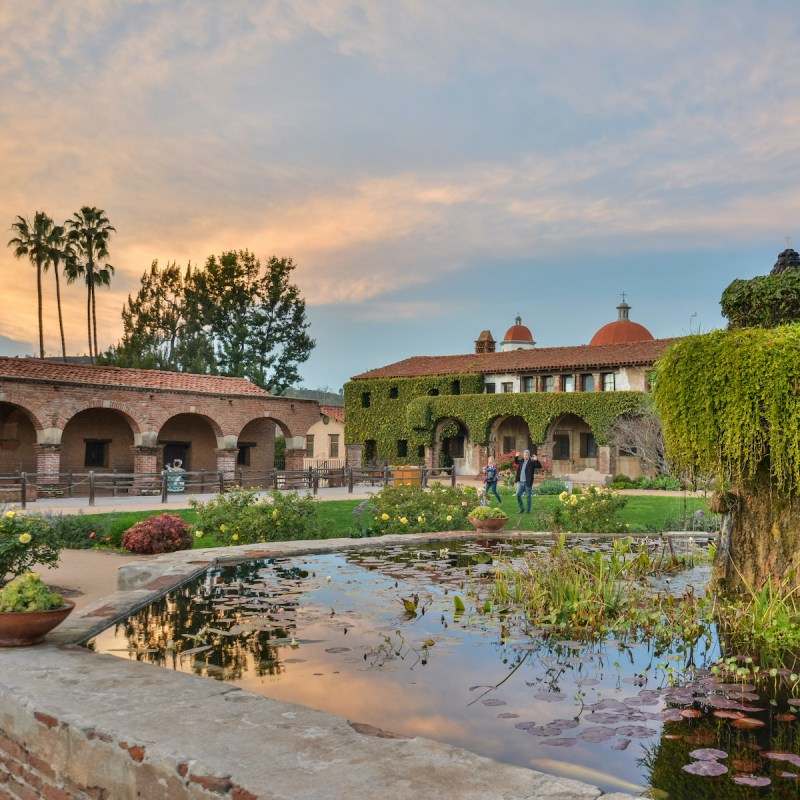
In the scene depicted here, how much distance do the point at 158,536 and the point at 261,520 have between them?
1742 millimetres

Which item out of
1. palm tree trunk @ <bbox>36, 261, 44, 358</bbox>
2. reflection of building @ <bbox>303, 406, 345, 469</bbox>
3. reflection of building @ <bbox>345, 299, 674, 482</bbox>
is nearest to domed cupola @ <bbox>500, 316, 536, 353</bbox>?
reflection of building @ <bbox>345, 299, 674, 482</bbox>

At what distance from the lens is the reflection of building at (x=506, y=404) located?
3803cm

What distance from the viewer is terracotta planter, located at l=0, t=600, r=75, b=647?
500cm

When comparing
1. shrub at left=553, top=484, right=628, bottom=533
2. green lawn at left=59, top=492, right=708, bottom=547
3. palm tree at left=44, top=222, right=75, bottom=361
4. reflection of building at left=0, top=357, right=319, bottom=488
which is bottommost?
green lawn at left=59, top=492, right=708, bottom=547

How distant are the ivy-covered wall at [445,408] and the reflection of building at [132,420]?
9266mm

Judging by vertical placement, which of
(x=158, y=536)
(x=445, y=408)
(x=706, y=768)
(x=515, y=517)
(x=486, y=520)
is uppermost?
(x=445, y=408)

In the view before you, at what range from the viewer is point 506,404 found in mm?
41062

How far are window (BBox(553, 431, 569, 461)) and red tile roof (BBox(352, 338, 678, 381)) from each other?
3.70 m

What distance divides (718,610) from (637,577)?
1.38 metres

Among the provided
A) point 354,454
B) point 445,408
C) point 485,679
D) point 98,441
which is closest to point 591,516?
point 485,679

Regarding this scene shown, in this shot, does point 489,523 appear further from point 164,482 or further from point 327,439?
point 327,439

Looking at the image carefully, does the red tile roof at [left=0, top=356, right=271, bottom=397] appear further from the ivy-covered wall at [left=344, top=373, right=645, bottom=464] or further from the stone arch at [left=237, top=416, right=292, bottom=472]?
the ivy-covered wall at [left=344, top=373, right=645, bottom=464]

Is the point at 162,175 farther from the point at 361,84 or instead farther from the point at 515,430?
the point at 515,430

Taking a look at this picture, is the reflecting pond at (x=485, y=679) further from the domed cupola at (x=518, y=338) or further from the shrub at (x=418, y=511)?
Answer: the domed cupola at (x=518, y=338)
